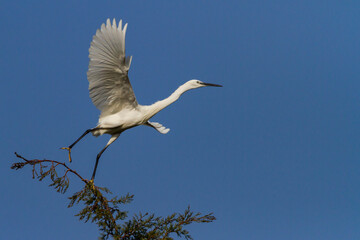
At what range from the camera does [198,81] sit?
8.54m

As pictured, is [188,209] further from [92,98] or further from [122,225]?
[92,98]

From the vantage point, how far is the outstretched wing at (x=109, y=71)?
6.83 metres

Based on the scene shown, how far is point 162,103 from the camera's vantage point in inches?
310

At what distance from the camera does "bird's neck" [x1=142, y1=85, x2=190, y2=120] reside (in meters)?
7.71

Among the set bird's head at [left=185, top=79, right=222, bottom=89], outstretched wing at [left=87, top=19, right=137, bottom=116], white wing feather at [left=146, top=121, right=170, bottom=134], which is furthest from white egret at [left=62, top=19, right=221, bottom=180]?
white wing feather at [left=146, top=121, right=170, bottom=134]

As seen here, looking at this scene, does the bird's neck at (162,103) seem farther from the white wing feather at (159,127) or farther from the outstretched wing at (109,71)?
the white wing feather at (159,127)

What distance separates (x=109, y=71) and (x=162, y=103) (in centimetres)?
119

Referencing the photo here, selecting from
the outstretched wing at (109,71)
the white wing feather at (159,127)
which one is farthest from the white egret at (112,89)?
the white wing feather at (159,127)

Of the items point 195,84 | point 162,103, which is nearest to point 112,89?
point 162,103

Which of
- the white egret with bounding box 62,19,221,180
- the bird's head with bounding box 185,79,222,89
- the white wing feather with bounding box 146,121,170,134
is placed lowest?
the white egret with bounding box 62,19,221,180

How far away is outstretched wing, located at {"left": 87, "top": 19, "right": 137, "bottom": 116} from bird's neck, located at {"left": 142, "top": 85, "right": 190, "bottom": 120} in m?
0.30

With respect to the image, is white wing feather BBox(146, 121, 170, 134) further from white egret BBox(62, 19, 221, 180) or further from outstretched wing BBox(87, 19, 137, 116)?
outstretched wing BBox(87, 19, 137, 116)

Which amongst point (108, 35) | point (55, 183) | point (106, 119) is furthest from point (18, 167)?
point (108, 35)

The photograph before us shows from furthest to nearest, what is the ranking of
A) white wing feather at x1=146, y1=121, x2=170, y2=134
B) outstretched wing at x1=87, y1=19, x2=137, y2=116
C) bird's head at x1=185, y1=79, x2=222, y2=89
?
white wing feather at x1=146, y1=121, x2=170, y2=134 → bird's head at x1=185, y1=79, x2=222, y2=89 → outstretched wing at x1=87, y1=19, x2=137, y2=116
